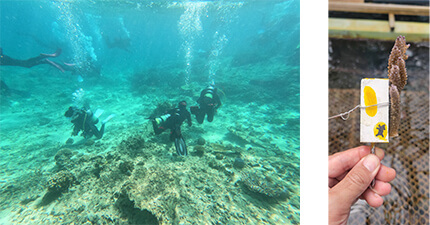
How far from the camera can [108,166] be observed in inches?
52.9

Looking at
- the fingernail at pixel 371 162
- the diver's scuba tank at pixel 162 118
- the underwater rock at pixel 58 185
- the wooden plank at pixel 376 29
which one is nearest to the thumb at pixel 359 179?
the fingernail at pixel 371 162

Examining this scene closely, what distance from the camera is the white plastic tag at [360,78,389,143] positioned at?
1.05m

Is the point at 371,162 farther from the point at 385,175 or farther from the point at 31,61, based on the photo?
the point at 31,61

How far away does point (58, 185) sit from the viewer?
1.27 meters

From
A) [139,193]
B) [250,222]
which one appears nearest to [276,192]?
[250,222]

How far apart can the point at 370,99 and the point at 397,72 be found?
0.17 metres

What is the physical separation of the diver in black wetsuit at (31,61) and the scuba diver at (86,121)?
53cm

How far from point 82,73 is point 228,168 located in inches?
61.4

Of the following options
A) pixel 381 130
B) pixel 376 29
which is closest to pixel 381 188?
pixel 381 130

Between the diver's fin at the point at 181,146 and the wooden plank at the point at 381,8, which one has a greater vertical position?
the wooden plank at the point at 381,8

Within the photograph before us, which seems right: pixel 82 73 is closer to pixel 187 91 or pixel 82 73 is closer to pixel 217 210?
pixel 187 91

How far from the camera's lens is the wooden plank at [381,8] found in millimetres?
3818

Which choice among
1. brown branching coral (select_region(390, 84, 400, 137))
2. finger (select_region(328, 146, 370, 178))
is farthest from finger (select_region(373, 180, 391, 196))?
brown branching coral (select_region(390, 84, 400, 137))

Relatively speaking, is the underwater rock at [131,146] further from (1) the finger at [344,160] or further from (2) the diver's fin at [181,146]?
(1) the finger at [344,160]
